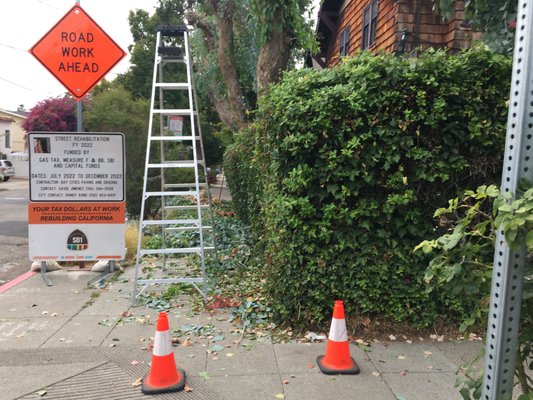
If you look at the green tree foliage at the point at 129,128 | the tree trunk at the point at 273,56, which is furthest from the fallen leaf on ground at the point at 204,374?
the green tree foliage at the point at 129,128

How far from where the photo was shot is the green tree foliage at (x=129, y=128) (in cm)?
1038

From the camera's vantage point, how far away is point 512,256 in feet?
5.29

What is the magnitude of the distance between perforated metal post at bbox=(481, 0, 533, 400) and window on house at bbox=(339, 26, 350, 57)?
1052 cm

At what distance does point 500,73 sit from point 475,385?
2.90 metres

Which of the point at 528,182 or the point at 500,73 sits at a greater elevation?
the point at 500,73

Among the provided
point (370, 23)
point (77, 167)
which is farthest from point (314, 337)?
point (370, 23)

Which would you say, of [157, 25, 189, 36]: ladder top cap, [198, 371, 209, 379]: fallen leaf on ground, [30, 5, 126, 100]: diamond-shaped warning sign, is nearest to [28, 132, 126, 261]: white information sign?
[30, 5, 126, 100]: diamond-shaped warning sign

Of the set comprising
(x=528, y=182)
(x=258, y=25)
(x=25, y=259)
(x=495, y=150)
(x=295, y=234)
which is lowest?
(x=25, y=259)

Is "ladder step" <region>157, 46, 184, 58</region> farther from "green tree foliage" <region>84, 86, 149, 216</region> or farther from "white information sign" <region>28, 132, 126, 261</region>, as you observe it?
"green tree foliage" <region>84, 86, 149, 216</region>

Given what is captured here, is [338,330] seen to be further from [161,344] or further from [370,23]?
[370,23]

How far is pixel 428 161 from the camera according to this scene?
3943mm

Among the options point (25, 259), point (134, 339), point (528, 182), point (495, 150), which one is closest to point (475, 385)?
point (528, 182)

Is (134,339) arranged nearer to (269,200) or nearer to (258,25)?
(269,200)

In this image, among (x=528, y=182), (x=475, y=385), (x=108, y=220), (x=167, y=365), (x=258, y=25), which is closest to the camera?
(x=528, y=182)
